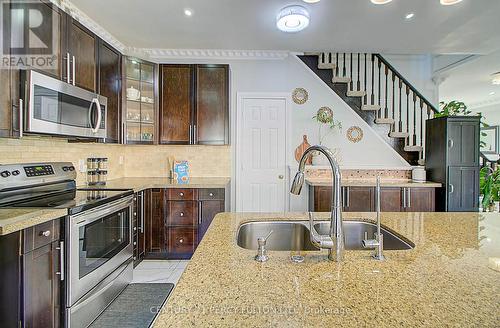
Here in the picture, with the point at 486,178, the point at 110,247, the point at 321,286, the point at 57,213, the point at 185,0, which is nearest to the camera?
the point at 321,286

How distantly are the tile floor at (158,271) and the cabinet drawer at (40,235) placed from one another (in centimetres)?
136

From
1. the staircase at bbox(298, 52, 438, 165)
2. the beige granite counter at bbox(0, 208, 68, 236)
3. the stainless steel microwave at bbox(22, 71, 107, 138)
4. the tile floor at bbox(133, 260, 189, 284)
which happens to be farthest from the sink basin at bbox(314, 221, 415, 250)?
the staircase at bbox(298, 52, 438, 165)

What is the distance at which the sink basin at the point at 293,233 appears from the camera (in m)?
1.55

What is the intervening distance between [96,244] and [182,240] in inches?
53.7

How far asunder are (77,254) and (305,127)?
11.2ft

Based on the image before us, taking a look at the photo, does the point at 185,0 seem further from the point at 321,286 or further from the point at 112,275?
the point at 321,286

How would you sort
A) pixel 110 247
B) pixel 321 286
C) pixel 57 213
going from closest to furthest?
1. pixel 321 286
2. pixel 57 213
3. pixel 110 247

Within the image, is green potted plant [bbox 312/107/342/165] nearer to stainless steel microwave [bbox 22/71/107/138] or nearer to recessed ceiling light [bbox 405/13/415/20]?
recessed ceiling light [bbox 405/13/415/20]

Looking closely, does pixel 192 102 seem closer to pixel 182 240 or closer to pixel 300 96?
pixel 300 96

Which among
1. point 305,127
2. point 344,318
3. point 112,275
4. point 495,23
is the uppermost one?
point 495,23

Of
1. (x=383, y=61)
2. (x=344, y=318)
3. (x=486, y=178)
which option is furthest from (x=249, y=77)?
(x=344, y=318)

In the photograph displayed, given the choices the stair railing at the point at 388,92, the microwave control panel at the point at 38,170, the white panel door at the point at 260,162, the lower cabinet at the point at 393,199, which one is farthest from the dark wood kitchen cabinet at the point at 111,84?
the stair railing at the point at 388,92

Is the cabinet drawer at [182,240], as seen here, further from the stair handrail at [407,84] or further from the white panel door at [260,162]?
the stair handrail at [407,84]

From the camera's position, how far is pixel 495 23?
10.5 feet
